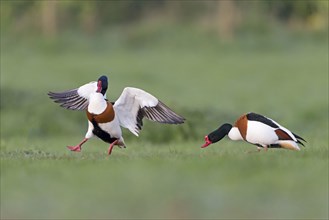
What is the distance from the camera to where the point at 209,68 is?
3734 centimetres

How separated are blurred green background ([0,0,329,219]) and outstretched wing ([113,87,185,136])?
0.52 m

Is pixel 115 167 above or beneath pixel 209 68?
above

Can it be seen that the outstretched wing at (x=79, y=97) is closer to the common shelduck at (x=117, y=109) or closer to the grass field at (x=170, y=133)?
the common shelduck at (x=117, y=109)

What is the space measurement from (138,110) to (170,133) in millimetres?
7144

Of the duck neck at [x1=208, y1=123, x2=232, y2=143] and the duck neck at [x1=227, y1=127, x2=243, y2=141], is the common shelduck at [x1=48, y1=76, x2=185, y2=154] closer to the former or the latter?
the duck neck at [x1=208, y1=123, x2=232, y2=143]

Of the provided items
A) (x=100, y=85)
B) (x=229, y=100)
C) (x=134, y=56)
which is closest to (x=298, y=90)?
(x=229, y=100)

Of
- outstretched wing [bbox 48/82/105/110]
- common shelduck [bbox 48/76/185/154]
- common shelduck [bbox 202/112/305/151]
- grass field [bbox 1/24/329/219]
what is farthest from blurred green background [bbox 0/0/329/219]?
outstretched wing [bbox 48/82/105/110]

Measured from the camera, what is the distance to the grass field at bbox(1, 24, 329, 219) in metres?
9.84

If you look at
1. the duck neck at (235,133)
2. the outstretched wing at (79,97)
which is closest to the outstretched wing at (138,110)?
the outstretched wing at (79,97)

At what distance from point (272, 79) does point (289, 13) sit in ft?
60.1

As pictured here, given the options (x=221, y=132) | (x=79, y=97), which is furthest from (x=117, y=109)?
(x=221, y=132)

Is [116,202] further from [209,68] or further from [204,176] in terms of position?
[209,68]

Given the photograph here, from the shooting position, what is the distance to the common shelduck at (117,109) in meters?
11.9

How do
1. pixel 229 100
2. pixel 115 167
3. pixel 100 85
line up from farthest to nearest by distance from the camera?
pixel 229 100 < pixel 100 85 < pixel 115 167
